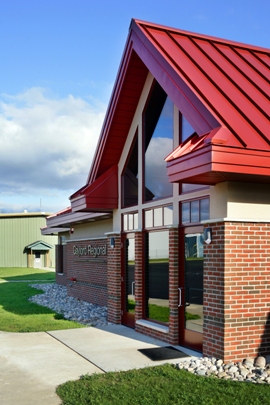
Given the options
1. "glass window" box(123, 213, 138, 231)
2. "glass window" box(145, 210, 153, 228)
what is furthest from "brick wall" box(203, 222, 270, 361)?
"glass window" box(123, 213, 138, 231)

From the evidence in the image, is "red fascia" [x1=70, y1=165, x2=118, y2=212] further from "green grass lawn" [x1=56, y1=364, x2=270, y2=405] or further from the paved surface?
"green grass lawn" [x1=56, y1=364, x2=270, y2=405]

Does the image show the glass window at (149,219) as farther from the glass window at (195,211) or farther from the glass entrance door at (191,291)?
the glass window at (195,211)

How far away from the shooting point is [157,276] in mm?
11281

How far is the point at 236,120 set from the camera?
26.4ft

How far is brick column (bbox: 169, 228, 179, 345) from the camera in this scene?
10117 mm

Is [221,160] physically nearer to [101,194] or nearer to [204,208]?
[204,208]

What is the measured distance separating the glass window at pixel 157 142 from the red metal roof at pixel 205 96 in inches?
31.3

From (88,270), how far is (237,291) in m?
10.4

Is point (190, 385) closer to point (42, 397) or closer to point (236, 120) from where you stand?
point (42, 397)

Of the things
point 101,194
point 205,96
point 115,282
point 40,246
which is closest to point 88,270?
point 115,282

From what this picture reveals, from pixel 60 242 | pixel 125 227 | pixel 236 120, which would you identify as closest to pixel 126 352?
pixel 125 227

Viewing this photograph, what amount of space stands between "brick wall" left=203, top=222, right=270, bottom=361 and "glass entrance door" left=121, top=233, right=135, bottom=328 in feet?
13.3

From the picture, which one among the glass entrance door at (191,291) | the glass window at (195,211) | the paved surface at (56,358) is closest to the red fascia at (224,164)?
the glass window at (195,211)

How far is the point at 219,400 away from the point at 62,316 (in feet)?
29.4
